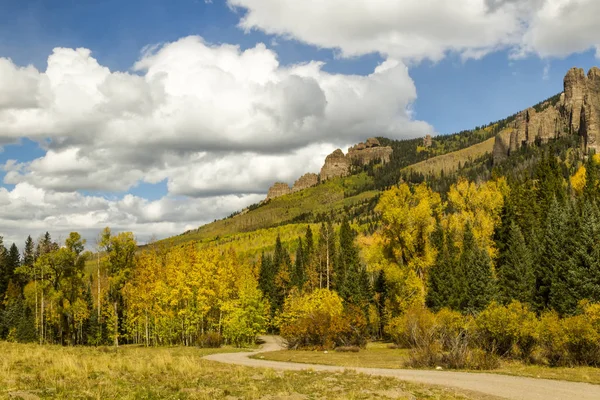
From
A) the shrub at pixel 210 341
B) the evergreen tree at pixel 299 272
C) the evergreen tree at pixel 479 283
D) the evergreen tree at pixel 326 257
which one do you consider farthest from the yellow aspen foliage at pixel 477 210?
the evergreen tree at pixel 299 272

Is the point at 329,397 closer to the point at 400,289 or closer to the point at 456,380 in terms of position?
the point at 456,380

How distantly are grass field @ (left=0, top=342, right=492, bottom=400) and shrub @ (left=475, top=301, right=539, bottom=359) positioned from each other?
1411cm

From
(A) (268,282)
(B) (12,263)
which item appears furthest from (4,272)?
(A) (268,282)

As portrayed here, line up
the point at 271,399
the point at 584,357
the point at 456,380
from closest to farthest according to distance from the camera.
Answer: the point at 271,399 → the point at 456,380 → the point at 584,357

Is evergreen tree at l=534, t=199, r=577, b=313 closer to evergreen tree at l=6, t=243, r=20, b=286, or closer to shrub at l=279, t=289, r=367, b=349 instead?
shrub at l=279, t=289, r=367, b=349

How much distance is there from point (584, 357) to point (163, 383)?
27108mm

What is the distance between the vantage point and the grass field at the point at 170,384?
1352cm

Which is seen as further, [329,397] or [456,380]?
[456,380]

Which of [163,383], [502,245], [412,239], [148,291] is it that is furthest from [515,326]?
[148,291]

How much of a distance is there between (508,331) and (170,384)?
80.4 feet

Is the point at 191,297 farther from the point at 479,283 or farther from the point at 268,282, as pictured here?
the point at 268,282

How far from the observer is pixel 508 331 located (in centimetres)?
→ 3056

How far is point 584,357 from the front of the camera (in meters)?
28.7

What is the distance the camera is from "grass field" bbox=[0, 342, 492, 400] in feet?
44.3
